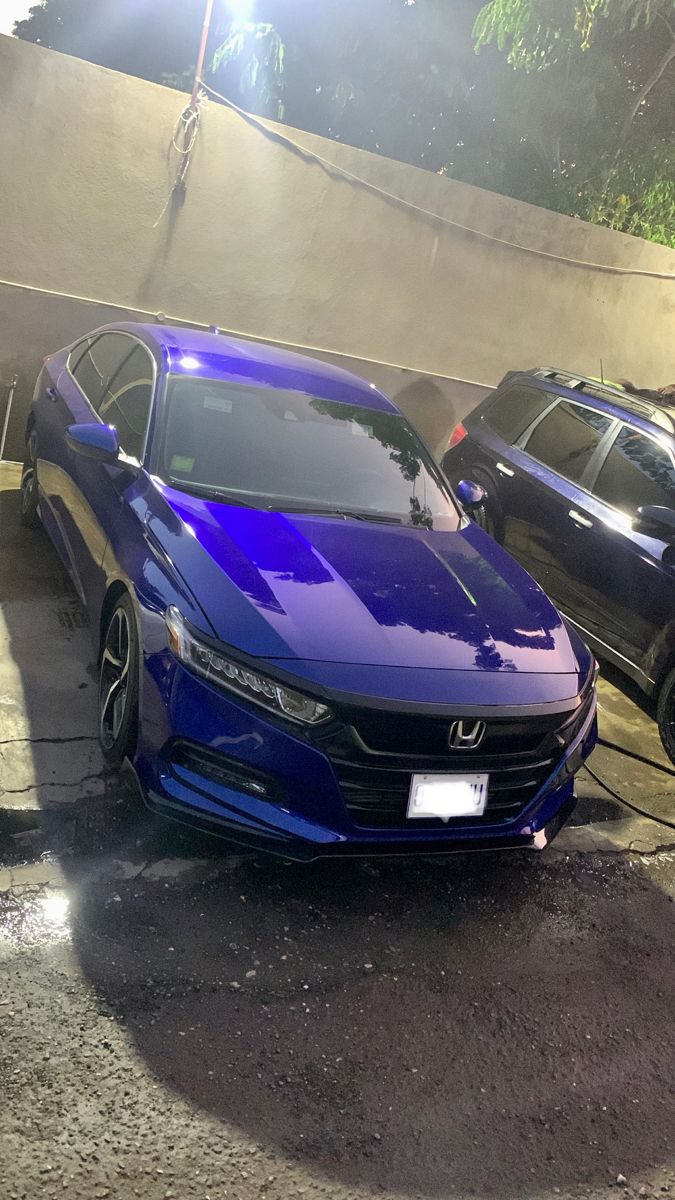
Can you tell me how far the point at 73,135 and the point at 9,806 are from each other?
5779 millimetres

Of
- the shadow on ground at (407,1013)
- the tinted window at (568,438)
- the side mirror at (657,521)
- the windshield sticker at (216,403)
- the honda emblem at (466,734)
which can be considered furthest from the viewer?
the tinted window at (568,438)

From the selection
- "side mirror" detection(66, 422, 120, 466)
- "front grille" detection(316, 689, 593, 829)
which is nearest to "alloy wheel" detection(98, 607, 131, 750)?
"side mirror" detection(66, 422, 120, 466)

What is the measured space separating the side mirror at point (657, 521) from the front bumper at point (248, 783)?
2.54 metres

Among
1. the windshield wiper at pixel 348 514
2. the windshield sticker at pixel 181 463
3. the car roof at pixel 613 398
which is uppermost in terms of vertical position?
the car roof at pixel 613 398

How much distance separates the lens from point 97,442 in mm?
4238

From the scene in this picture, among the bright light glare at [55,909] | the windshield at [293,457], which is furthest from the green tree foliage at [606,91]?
the bright light glare at [55,909]

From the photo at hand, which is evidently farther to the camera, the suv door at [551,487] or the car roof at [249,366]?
the suv door at [551,487]

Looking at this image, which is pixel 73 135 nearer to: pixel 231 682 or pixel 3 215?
pixel 3 215

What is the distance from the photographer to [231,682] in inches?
124

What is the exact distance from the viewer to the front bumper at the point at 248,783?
122 inches

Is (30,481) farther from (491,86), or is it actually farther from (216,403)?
(491,86)

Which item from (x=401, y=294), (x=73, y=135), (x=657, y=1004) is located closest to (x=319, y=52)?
(x=401, y=294)

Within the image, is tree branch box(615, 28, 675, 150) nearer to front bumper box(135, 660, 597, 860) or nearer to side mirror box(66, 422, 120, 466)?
side mirror box(66, 422, 120, 466)

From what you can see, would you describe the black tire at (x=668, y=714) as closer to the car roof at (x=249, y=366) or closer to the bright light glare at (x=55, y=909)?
the car roof at (x=249, y=366)
